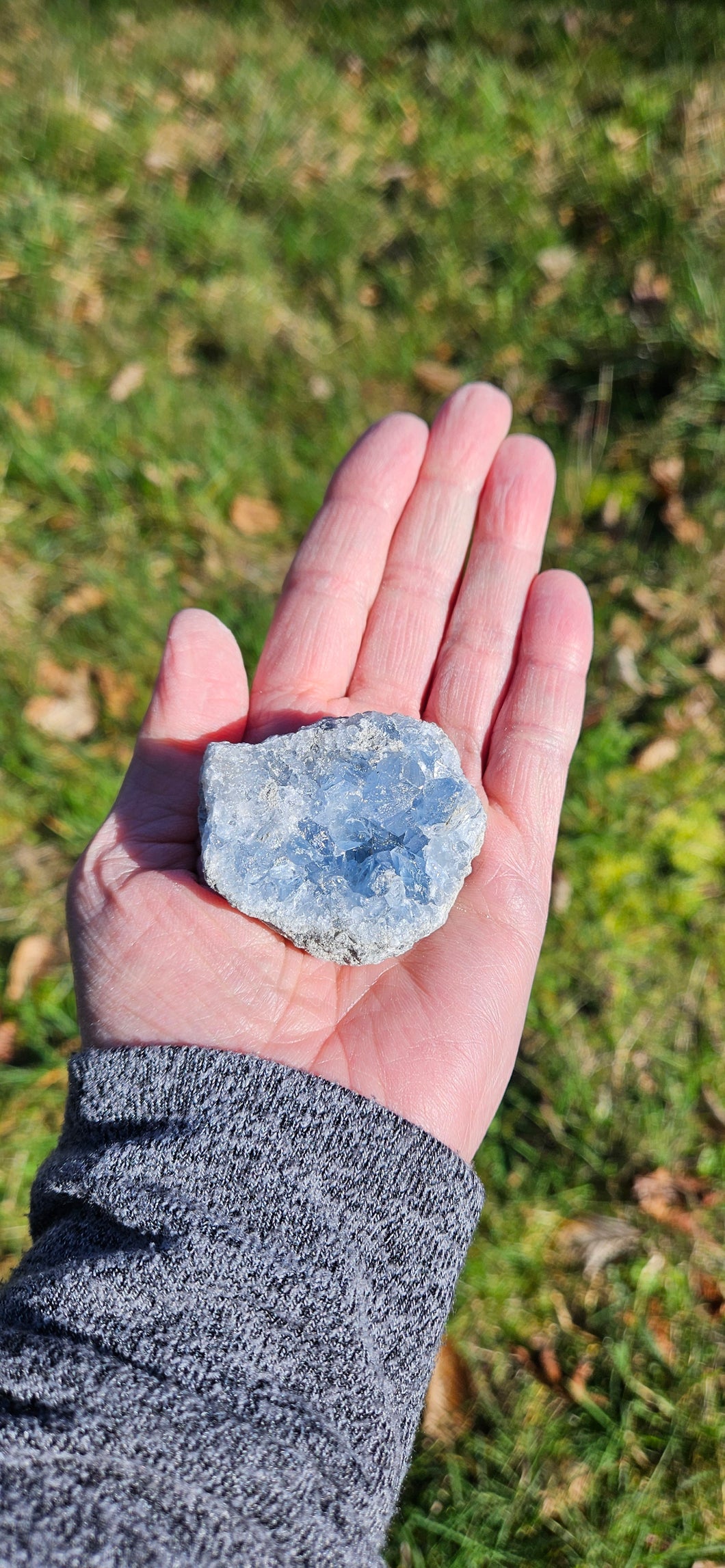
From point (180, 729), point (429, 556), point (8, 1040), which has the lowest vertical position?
point (8, 1040)

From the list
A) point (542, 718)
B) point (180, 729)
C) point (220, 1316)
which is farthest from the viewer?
point (542, 718)

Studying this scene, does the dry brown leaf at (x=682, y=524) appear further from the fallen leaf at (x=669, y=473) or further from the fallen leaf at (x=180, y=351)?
the fallen leaf at (x=180, y=351)

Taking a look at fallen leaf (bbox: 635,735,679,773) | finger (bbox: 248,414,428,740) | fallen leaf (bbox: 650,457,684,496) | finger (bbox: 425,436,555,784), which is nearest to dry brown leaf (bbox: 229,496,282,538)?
finger (bbox: 248,414,428,740)

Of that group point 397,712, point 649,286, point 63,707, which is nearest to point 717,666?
point 397,712

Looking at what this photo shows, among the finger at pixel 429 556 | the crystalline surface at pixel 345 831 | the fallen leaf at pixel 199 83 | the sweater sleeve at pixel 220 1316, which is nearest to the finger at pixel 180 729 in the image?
the crystalline surface at pixel 345 831

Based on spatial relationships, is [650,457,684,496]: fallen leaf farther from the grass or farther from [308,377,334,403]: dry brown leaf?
[308,377,334,403]: dry brown leaf

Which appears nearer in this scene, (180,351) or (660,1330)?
(660,1330)

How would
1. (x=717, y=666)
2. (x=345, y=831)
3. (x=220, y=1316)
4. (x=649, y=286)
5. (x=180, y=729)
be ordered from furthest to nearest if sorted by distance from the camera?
(x=649, y=286) < (x=717, y=666) < (x=180, y=729) < (x=345, y=831) < (x=220, y=1316)

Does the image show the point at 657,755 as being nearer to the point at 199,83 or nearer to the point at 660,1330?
the point at 660,1330

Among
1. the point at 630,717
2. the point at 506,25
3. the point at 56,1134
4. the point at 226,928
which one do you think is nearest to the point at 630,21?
the point at 506,25
